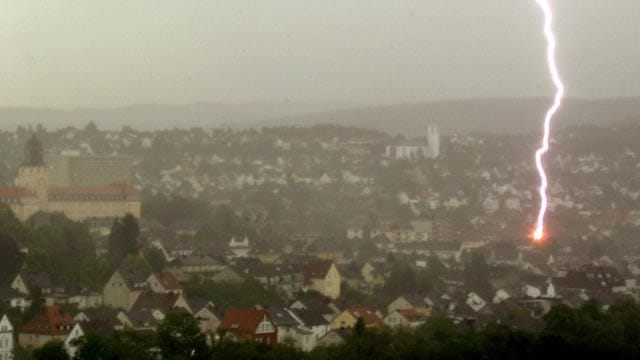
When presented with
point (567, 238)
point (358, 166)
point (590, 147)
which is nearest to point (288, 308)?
point (567, 238)

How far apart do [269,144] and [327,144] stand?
4.04 metres

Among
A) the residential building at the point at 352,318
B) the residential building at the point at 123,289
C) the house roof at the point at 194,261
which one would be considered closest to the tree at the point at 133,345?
the residential building at the point at 352,318

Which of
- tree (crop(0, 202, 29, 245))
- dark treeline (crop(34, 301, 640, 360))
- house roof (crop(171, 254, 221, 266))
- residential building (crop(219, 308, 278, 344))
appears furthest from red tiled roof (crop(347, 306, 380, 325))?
tree (crop(0, 202, 29, 245))

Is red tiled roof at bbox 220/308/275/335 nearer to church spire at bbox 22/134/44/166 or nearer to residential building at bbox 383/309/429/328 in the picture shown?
residential building at bbox 383/309/429/328

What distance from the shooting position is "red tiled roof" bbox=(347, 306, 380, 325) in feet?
115

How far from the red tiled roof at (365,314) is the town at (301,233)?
3.0 inches

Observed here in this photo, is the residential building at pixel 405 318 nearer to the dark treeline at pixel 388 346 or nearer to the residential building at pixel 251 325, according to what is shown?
the residential building at pixel 251 325

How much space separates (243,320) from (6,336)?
4.73 meters

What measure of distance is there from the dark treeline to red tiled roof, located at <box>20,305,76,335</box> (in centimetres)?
381

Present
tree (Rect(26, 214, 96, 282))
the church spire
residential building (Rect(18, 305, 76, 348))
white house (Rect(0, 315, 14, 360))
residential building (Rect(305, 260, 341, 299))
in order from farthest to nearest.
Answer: the church spire
residential building (Rect(305, 260, 341, 299))
tree (Rect(26, 214, 96, 282))
residential building (Rect(18, 305, 76, 348))
white house (Rect(0, 315, 14, 360))

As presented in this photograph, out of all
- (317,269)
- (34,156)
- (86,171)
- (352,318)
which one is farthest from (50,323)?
(86,171)

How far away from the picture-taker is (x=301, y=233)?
61.6 metres

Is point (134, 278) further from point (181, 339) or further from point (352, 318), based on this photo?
point (181, 339)

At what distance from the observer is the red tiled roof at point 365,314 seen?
35.2 m
